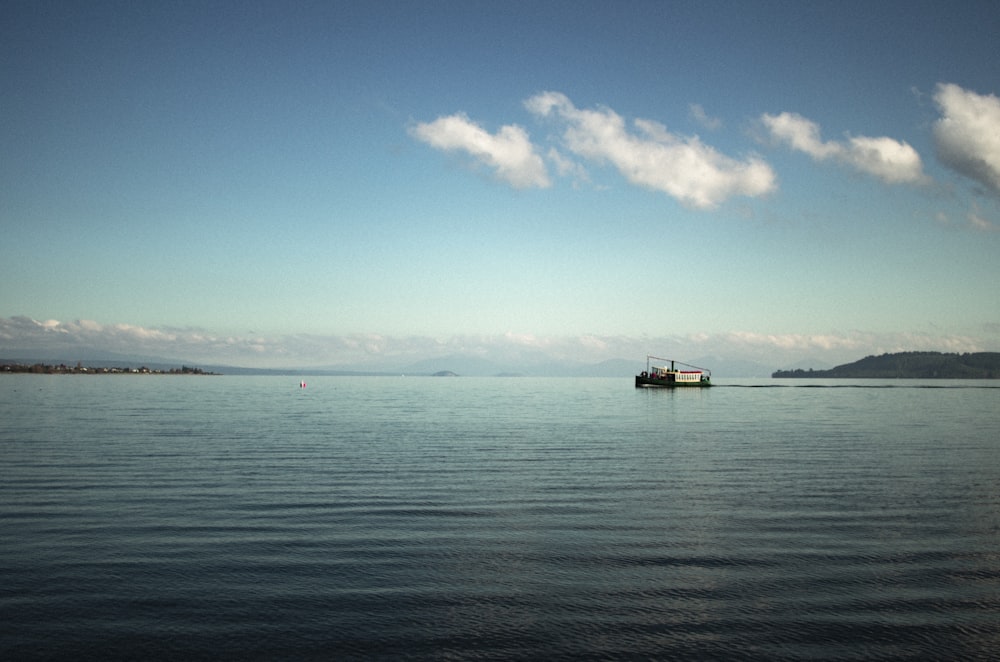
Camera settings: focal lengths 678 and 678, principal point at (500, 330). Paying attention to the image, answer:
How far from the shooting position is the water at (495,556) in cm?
1197

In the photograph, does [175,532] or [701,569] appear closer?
[701,569]

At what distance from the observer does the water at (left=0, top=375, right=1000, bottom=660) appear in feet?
39.3

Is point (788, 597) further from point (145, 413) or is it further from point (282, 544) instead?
point (145, 413)

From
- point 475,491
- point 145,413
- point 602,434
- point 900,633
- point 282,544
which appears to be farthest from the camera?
point 145,413

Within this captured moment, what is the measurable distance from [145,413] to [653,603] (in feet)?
236

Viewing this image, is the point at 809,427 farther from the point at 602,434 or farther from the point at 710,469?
the point at 710,469

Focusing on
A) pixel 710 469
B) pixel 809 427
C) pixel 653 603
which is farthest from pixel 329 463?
pixel 809 427

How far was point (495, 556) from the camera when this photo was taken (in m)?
17.4

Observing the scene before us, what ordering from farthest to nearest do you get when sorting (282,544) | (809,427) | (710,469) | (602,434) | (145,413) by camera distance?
1. (145,413)
2. (809,427)
3. (602,434)
4. (710,469)
5. (282,544)

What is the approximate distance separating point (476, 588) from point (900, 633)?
8.12m

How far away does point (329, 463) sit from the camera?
116ft

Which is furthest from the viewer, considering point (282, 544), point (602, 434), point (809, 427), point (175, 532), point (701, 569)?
point (809, 427)

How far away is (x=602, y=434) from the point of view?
5412 cm

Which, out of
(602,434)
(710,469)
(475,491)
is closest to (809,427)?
(602,434)
